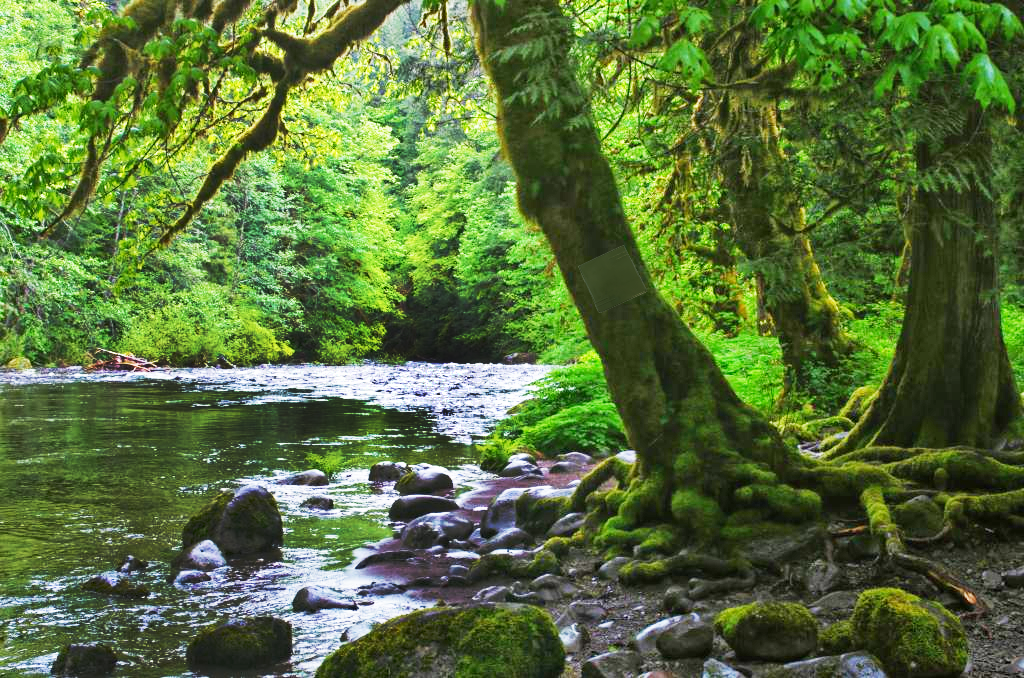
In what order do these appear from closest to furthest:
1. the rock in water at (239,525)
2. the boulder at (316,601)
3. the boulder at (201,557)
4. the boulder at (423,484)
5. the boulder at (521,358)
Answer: the boulder at (316,601) < the boulder at (201,557) < the rock in water at (239,525) < the boulder at (423,484) < the boulder at (521,358)

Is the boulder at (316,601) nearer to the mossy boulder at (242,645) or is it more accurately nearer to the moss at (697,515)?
the mossy boulder at (242,645)

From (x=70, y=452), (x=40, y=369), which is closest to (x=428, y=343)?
(x=40, y=369)

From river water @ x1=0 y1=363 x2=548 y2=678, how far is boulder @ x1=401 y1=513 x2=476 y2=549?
0.45 metres

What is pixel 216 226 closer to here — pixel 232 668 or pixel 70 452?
pixel 70 452

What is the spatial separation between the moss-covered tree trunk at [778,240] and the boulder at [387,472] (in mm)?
4637

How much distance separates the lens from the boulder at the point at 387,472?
1013 cm

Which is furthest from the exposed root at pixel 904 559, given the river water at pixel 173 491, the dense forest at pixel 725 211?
the river water at pixel 173 491

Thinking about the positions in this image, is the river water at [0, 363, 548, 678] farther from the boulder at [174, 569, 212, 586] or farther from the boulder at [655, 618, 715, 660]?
the boulder at [655, 618, 715, 660]

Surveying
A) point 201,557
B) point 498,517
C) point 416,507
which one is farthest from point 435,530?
point 201,557

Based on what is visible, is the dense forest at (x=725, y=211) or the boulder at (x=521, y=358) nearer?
the dense forest at (x=725, y=211)

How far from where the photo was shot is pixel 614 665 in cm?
374

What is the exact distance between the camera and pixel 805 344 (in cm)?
997

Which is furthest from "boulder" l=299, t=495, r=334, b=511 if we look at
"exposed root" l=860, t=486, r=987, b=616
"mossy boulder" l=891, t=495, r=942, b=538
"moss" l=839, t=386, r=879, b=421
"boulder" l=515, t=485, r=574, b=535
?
"mossy boulder" l=891, t=495, r=942, b=538

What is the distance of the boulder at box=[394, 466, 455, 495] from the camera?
30.8ft
